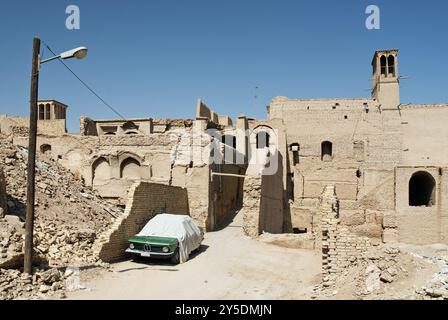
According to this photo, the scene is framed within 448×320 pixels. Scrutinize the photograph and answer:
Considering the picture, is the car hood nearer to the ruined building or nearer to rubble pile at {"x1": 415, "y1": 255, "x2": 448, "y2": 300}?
the ruined building

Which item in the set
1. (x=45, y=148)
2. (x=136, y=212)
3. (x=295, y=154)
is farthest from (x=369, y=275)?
(x=295, y=154)

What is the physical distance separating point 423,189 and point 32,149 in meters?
24.3

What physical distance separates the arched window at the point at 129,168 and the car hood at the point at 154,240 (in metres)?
8.97

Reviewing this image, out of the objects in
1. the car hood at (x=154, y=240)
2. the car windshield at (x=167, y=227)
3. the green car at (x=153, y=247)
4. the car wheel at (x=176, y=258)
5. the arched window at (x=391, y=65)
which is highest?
the arched window at (x=391, y=65)

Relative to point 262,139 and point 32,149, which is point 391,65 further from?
point 32,149

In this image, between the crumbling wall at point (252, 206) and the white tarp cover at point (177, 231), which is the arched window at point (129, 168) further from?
the white tarp cover at point (177, 231)

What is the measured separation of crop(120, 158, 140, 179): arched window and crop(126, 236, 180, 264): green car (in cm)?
912

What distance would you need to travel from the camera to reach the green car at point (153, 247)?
11.3m

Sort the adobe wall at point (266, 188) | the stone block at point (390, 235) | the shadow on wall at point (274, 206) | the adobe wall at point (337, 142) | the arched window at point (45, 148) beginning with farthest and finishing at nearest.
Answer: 1. the adobe wall at point (337, 142)
2. the stone block at point (390, 235)
3. the arched window at point (45, 148)
4. the shadow on wall at point (274, 206)
5. the adobe wall at point (266, 188)

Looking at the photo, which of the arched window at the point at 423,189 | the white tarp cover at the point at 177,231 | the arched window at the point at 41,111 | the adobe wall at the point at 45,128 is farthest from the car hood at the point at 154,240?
the arched window at the point at 41,111

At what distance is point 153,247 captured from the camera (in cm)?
1138

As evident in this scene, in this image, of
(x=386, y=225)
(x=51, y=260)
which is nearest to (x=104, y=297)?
(x=51, y=260)

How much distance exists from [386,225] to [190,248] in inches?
593
